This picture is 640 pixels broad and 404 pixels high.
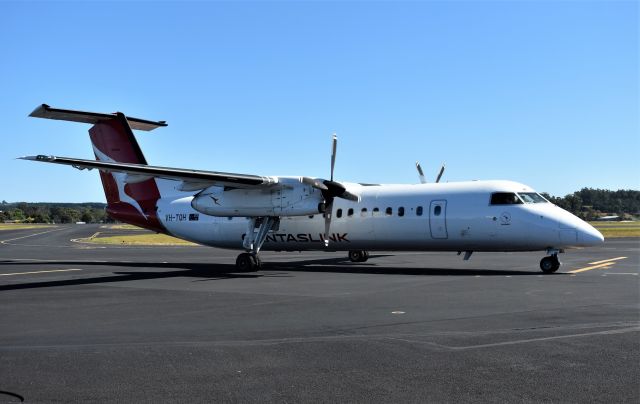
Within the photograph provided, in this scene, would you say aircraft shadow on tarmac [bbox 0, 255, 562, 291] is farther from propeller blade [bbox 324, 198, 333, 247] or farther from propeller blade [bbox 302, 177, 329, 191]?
propeller blade [bbox 302, 177, 329, 191]

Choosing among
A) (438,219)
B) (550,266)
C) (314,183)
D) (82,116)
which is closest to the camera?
(550,266)

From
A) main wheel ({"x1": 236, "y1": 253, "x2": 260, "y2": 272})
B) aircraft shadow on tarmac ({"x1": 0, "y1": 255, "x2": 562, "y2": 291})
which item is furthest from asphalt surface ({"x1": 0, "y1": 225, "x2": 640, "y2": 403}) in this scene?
main wheel ({"x1": 236, "y1": 253, "x2": 260, "y2": 272})

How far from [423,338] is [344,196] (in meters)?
14.0

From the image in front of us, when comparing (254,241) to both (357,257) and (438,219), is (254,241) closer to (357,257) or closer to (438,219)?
(357,257)

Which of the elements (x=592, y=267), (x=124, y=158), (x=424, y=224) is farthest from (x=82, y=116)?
(x=592, y=267)

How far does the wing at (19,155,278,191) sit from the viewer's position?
18719 millimetres

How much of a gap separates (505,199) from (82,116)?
1819 cm

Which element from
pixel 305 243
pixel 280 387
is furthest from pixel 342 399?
pixel 305 243

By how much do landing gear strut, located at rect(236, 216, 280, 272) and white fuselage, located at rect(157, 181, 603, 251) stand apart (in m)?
0.97

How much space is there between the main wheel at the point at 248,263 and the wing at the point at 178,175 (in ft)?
9.23

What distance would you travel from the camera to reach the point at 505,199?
65.7 feet

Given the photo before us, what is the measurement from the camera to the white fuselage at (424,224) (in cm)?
1925

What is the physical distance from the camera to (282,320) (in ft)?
34.1

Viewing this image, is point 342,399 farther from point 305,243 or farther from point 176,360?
point 305,243
